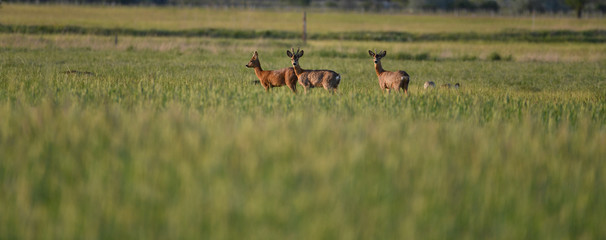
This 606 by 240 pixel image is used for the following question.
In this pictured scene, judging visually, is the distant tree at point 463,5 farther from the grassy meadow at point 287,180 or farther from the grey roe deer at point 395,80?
the grassy meadow at point 287,180

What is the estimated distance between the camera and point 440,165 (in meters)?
5.27

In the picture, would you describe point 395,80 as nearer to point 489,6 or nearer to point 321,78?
point 321,78

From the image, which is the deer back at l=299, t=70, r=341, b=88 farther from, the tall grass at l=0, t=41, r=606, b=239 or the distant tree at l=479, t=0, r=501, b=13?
the distant tree at l=479, t=0, r=501, b=13

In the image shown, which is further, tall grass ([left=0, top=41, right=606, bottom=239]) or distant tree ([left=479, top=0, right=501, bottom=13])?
distant tree ([left=479, top=0, right=501, bottom=13])

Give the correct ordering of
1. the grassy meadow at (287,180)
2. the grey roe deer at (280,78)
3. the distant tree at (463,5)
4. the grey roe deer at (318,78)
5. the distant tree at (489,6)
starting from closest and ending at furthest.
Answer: the grassy meadow at (287,180) < the grey roe deer at (318,78) < the grey roe deer at (280,78) < the distant tree at (489,6) < the distant tree at (463,5)

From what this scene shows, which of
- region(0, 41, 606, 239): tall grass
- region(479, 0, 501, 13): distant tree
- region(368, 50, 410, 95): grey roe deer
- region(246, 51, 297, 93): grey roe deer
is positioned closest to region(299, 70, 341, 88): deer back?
region(246, 51, 297, 93): grey roe deer

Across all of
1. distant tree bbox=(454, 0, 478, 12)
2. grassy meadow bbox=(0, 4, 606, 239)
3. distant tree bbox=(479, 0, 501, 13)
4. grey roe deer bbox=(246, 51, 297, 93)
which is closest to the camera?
grassy meadow bbox=(0, 4, 606, 239)

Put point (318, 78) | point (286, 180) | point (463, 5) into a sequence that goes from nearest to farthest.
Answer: point (286, 180) → point (318, 78) → point (463, 5)

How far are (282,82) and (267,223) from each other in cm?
1014

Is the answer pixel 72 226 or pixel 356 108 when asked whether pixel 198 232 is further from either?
pixel 356 108

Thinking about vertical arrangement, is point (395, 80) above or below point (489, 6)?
below

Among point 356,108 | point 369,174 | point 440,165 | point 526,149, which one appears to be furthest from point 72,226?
point 356,108

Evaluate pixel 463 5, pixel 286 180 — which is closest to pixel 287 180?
pixel 286 180

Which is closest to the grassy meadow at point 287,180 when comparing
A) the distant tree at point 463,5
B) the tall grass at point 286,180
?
the tall grass at point 286,180
